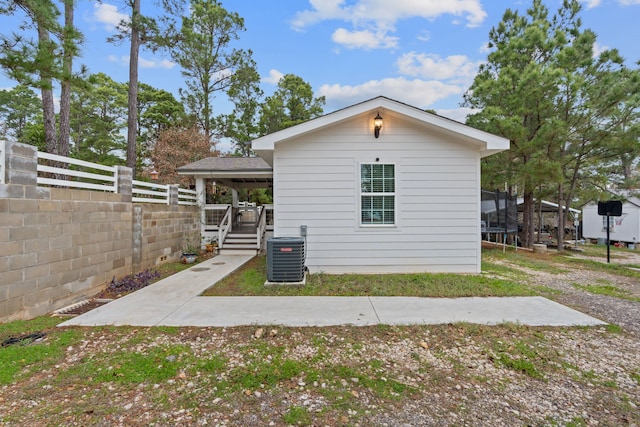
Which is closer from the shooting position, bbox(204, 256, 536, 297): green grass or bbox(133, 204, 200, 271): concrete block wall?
bbox(204, 256, 536, 297): green grass

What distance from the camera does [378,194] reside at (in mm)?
6453

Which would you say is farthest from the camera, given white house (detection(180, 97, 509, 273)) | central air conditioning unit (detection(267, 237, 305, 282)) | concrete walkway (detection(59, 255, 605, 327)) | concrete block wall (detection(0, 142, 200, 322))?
white house (detection(180, 97, 509, 273))

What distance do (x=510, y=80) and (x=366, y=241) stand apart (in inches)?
324

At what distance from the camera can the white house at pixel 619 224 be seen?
1750cm

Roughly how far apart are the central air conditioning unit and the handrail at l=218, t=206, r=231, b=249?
477cm

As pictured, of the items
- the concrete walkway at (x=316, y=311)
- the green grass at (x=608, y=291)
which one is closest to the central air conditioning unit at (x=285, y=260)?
the concrete walkway at (x=316, y=311)

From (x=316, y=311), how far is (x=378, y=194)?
3206 millimetres

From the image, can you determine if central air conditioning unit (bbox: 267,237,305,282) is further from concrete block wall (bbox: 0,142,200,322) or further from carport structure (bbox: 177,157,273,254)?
carport structure (bbox: 177,157,273,254)

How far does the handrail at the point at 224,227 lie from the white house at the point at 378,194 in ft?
13.7

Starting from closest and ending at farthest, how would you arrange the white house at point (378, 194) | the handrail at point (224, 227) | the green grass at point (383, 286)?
the green grass at point (383, 286) → the white house at point (378, 194) → the handrail at point (224, 227)

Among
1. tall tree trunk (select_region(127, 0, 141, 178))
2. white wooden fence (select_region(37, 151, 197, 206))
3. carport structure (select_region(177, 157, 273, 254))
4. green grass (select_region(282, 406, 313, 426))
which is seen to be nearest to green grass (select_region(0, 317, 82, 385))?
white wooden fence (select_region(37, 151, 197, 206))

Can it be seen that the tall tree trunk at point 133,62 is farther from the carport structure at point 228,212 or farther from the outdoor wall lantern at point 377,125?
the outdoor wall lantern at point 377,125

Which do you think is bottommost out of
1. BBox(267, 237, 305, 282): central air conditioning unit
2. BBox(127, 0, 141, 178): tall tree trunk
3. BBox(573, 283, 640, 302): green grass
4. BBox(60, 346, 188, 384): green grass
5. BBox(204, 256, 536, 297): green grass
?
BBox(573, 283, 640, 302): green grass

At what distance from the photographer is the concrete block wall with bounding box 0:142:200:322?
11.9 ft
